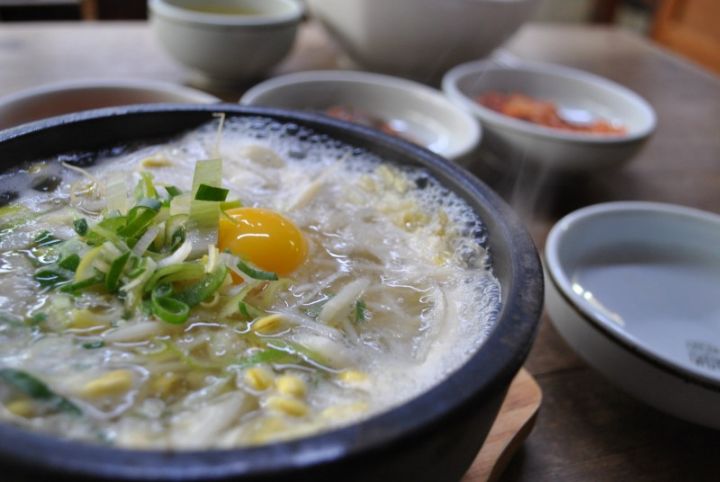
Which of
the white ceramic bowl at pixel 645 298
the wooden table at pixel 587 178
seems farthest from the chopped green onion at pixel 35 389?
the white ceramic bowl at pixel 645 298

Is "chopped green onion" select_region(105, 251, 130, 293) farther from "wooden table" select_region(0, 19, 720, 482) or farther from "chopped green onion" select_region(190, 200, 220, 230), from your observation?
"wooden table" select_region(0, 19, 720, 482)

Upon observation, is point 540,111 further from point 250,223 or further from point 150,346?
point 150,346

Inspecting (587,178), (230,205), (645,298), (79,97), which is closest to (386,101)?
(587,178)

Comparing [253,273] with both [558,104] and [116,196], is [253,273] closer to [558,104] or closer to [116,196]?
[116,196]

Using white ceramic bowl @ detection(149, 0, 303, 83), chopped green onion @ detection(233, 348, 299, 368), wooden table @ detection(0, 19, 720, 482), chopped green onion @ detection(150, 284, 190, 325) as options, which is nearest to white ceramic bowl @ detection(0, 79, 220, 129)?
white ceramic bowl @ detection(149, 0, 303, 83)

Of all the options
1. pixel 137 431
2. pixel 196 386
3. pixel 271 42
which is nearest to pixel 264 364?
pixel 196 386
